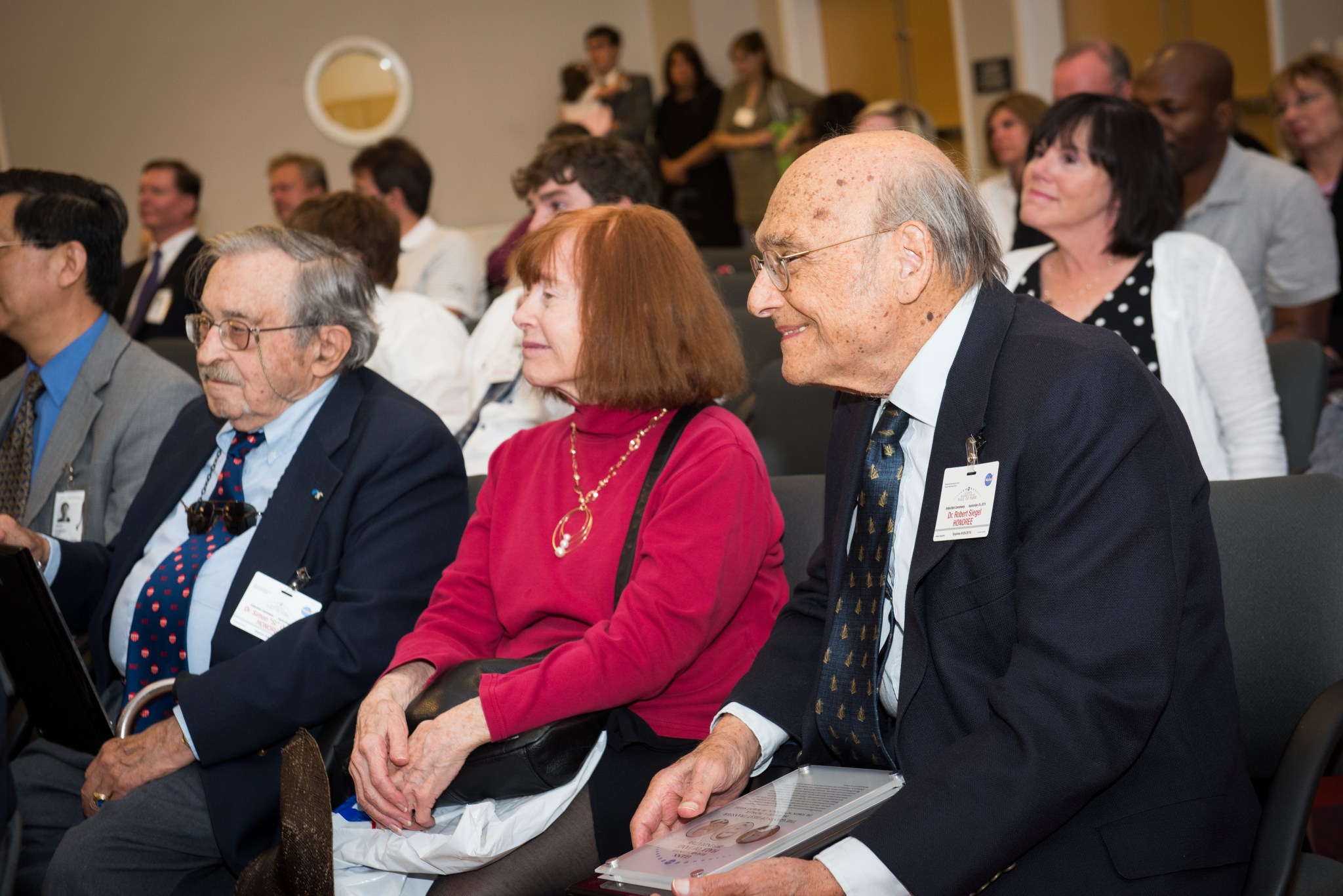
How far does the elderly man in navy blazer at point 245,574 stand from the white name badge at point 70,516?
0.16 m

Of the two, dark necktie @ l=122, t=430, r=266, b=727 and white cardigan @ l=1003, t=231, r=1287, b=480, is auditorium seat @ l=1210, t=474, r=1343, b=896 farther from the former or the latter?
dark necktie @ l=122, t=430, r=266, b=727

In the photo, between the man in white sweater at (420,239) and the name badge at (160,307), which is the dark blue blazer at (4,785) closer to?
the man in white sweater at (420,239)

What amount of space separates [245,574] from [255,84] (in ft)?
28.5

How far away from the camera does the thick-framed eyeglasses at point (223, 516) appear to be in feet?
7.67

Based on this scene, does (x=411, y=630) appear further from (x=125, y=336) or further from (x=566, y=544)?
(x=125, y=336)

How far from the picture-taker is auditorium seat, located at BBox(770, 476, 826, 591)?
210 cm

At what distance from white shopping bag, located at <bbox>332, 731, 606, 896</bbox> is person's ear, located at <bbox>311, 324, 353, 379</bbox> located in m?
0.96

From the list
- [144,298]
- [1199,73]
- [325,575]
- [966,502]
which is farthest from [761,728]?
[144,298]

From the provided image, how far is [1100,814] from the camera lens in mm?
1396

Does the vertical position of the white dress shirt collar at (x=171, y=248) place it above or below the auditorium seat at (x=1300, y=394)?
above

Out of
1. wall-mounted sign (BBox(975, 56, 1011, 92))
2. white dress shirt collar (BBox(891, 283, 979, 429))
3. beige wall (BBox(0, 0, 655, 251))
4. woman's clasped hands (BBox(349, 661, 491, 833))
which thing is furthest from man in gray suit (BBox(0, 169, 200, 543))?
beige wall (BBox(0, 0, 655, 251))

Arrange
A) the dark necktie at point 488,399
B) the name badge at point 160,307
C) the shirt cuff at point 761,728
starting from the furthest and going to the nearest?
the name badge at point 160,307 < the dark necktie at point 488,399 < the shirt cuff at point 761,728

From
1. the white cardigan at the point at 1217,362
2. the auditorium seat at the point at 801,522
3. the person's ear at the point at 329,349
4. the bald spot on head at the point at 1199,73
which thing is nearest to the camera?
the auditorium seat at the point at 801,522

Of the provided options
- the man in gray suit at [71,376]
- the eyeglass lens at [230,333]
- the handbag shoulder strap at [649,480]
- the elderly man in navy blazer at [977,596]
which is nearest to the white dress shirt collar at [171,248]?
the man in gray suit at [71,376]
